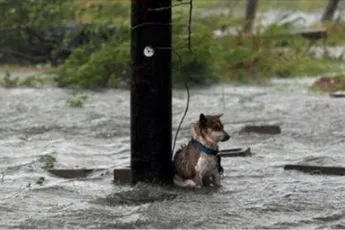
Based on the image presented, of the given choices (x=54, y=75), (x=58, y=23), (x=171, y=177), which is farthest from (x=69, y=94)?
(x=171, y=177)

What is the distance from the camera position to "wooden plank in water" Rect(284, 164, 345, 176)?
36.2 ft

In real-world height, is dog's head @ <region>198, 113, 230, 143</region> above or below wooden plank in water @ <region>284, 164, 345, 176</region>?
above

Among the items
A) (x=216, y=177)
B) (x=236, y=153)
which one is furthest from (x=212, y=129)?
(x=236, y=153)

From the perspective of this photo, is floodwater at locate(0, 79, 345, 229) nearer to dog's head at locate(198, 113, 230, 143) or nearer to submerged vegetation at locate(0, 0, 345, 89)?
dog's head at locate(198, 113, 230, 143)

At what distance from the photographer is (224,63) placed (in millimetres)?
21547

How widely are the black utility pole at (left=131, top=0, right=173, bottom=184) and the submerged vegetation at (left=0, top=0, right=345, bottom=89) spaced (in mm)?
6803

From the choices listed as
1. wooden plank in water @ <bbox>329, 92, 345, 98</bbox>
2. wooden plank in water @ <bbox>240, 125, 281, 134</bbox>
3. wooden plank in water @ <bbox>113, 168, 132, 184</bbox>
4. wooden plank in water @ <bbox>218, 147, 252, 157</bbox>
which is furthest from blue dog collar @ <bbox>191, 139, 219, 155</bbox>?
wooden plank in water @ <bbox>329, 92, 345, 98</bbox>

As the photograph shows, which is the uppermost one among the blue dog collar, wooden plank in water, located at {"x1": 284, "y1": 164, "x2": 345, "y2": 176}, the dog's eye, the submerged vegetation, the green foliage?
the submerged vegetation

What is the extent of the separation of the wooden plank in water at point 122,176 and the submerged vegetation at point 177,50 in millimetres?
6216

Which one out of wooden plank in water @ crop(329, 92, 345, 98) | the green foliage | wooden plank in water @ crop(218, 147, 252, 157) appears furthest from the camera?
the green foliage

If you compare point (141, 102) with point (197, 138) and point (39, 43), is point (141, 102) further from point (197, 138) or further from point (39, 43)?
point (39, 43)

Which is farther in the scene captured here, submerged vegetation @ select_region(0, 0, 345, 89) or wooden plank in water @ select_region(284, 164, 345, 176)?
submerged vegetation @ select_region(0, 0, 345, 89)

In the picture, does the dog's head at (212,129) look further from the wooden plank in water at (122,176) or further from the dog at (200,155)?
the wooden plank in water at (122,176)

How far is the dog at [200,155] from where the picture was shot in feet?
32.5
